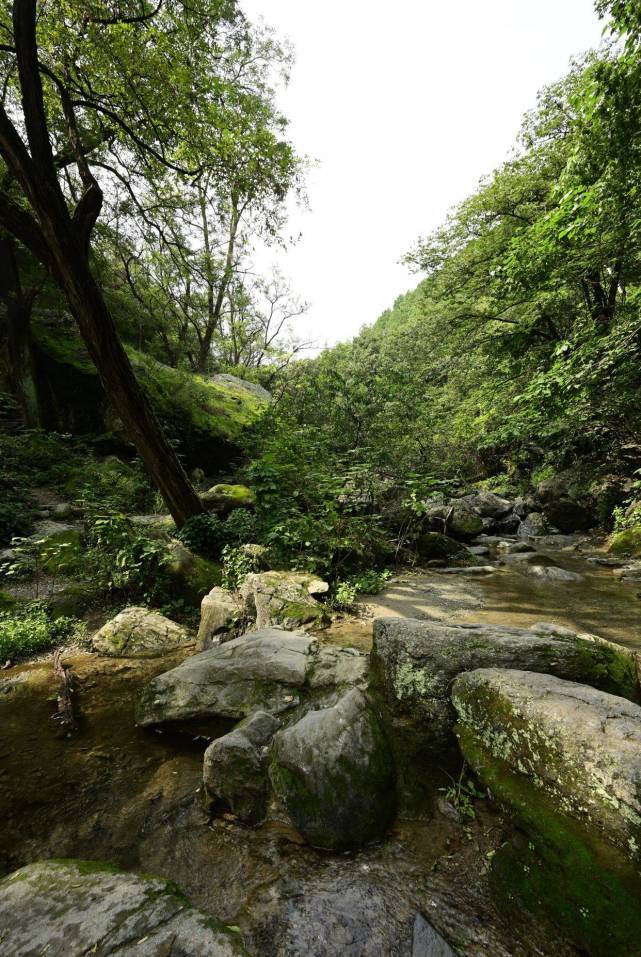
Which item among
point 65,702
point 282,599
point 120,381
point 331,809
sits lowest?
point 65,702

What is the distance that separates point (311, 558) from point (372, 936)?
15.1ft

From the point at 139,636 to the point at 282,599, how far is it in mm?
1912

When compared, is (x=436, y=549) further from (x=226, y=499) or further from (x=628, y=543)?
(x=226, y=499)

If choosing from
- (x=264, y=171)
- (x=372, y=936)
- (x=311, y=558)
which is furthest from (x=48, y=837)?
(x=264, y=171)

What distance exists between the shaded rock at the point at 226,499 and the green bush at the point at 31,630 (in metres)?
3.79

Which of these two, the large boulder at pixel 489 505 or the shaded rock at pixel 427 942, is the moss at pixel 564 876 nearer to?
the shaded rock at pixel 427 942

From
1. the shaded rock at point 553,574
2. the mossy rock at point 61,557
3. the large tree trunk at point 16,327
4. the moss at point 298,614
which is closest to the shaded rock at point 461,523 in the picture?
the shaded rock at point 553,574

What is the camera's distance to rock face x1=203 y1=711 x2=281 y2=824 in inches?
92.9

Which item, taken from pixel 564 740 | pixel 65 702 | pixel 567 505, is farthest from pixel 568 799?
pixel 567 505

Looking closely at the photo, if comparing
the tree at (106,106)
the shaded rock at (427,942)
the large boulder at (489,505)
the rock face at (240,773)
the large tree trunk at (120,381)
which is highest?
the tree at (106,106)

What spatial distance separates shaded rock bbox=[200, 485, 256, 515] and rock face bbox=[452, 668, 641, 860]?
6959mm

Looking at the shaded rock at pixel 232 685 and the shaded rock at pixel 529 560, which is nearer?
the shaded rock at pixel 232 685

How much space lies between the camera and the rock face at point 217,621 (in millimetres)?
4867

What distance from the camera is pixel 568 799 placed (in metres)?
1.78
